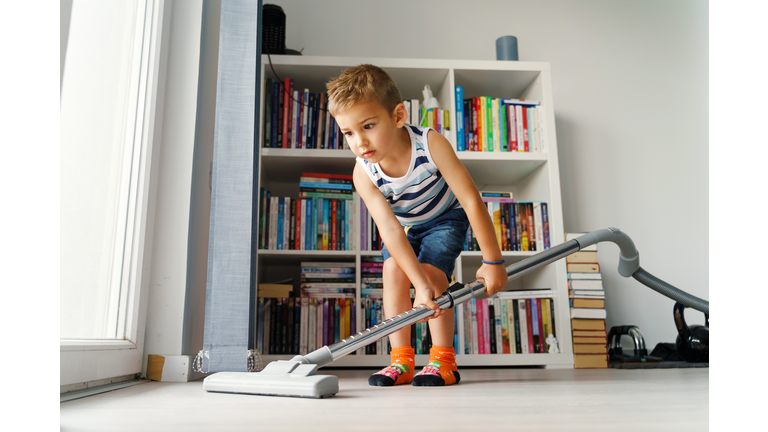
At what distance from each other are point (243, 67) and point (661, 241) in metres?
2.04

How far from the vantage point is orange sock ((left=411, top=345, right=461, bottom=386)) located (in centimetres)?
112

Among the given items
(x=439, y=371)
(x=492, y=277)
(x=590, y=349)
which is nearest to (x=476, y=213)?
(x=492, y=277)

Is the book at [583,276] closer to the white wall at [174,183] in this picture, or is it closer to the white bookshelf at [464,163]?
the white bookshelf at [464,163]

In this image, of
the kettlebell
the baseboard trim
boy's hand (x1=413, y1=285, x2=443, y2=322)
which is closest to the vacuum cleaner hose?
the kettlebell

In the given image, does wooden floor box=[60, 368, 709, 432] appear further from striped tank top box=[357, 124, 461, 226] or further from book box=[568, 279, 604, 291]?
book box=[568, 279, 604, 291]

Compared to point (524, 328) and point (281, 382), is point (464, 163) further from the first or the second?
point (281, 382)

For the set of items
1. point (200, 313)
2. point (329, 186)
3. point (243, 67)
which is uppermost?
point (243, 67)

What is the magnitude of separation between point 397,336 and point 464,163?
100 cm

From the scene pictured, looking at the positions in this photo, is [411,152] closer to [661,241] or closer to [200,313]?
[200,313]

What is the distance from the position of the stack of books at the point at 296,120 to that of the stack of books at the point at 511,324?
0.86m

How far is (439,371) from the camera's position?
46.3 inches

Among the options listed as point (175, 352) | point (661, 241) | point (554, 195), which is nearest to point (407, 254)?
point (175, 352)
